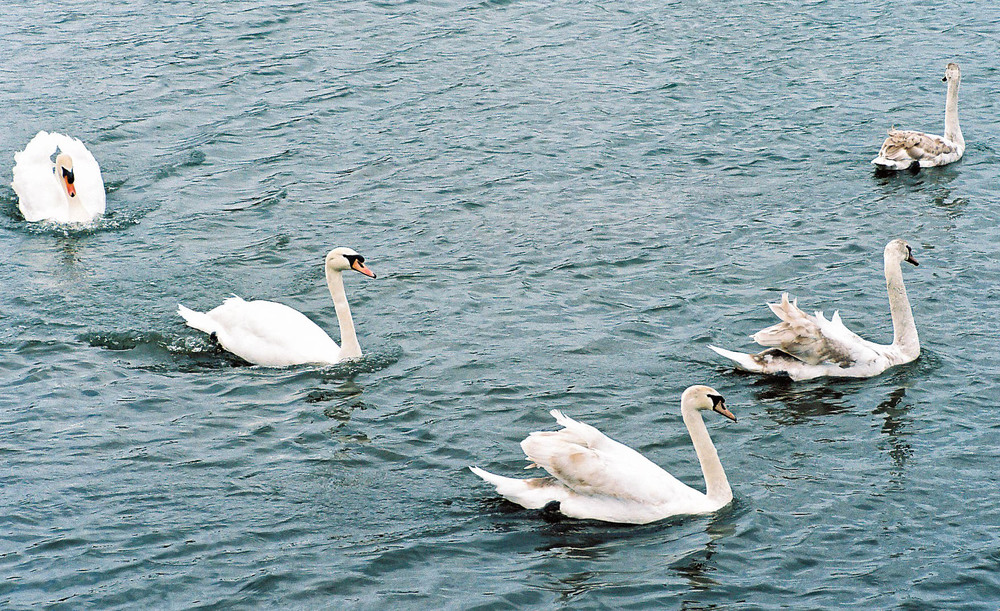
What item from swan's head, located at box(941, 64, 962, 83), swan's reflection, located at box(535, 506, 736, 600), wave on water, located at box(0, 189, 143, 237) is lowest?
swan's reflection, located at box(535, 506, 736, 600)

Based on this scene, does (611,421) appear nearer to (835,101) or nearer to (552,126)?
(552,126)

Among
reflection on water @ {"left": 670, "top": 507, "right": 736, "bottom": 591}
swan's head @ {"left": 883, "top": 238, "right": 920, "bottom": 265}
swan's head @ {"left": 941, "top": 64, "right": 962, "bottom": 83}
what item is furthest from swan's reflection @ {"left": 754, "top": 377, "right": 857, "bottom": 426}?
swan's head @ {"left": 941, "top": 64, "right": 962, "bottom": 83}

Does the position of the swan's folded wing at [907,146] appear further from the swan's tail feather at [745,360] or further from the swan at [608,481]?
the swan at [608,481]

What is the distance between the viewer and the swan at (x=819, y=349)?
12.7 meters

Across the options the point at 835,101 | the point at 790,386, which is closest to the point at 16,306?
the point at 790,386

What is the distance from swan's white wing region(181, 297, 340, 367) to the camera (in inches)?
523

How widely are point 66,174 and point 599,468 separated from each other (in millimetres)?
9525

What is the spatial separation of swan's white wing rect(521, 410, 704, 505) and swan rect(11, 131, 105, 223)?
8.99 m

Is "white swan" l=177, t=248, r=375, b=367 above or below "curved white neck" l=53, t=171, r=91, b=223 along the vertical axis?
below

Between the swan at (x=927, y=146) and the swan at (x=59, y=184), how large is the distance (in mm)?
10642

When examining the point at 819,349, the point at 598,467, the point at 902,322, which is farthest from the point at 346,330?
the point at 902,322

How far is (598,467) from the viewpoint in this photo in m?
10.2

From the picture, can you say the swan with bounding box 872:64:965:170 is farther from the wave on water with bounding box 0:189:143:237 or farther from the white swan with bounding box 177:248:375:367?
the wave on water with bounding box 0:189:143:237

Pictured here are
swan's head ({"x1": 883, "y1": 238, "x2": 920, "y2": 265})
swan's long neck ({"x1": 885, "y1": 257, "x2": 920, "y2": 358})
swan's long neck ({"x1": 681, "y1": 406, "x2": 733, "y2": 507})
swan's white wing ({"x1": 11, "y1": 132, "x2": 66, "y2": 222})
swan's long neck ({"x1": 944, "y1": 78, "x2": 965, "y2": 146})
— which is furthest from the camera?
swan's long neck ({"x1": 944, "y1": 78, "x2": 965, "y2": 146})
